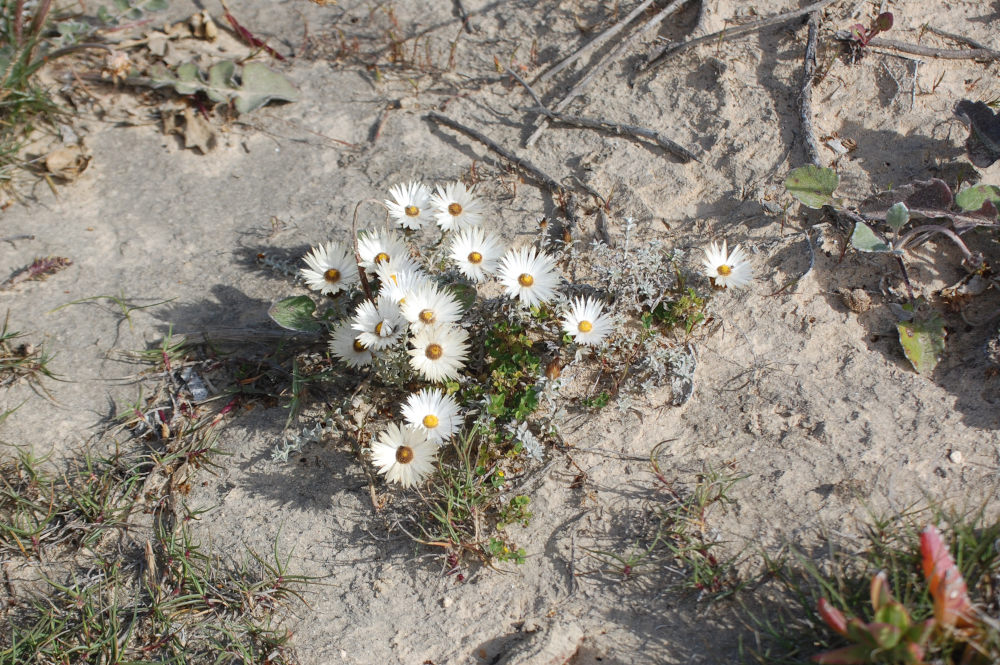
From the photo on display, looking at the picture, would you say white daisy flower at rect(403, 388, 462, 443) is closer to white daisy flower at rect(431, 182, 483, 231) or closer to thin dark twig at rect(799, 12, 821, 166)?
white daisy flower at rect(431, 182, 483, 231)

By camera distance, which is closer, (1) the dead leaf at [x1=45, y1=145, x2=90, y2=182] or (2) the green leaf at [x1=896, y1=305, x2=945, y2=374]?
(2) the green leaf at [x1=896, y1=305, x2=945, y2=374]

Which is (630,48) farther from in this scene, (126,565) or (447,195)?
(126,565)

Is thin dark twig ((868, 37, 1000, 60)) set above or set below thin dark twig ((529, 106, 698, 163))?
above

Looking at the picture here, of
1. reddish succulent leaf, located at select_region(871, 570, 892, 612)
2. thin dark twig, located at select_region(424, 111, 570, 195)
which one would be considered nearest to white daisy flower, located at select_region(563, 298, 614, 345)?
thin dark twig, located at select_region(424, 111, 570, 195)

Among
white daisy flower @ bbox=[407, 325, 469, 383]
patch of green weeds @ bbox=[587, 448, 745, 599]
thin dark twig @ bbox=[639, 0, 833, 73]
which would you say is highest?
thin dark twig @ bbox=[639, 0, 833, 73]

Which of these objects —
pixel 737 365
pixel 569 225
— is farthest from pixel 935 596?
pixel 569 225

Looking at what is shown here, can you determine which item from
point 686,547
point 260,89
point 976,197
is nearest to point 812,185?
point 976,197
